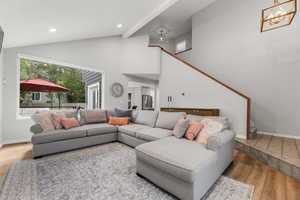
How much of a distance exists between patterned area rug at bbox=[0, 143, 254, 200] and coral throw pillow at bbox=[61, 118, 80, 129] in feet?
2.42

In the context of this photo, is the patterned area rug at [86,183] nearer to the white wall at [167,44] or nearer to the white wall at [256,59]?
the white wall at [256,59]

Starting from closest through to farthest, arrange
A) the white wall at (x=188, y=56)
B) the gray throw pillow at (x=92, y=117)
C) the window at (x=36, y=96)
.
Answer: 1. the gray throw pillow at (x=92, y=117)
2. the window at (x=36, y=96)
3. the white wall at (x=188, y=56)

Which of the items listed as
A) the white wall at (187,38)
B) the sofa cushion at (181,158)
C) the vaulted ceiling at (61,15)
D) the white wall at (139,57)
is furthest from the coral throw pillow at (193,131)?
the white wall at (187,38)

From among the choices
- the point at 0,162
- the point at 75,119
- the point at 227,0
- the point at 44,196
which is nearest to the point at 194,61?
the point at 227,0

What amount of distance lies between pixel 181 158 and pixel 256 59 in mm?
4400

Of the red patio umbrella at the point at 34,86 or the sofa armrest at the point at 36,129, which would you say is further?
the red patio umbrella at the point at 34,86

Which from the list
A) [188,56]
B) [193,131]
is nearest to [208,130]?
[193,131]

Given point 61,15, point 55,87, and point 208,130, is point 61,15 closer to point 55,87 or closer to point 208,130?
point 55,87

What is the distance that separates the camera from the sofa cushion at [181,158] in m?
1.35

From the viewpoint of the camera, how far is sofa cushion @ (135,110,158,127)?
355 cm

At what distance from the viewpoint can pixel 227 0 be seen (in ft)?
15.5

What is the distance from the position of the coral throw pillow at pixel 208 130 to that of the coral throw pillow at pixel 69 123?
283cm

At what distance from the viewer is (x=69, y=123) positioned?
311cm

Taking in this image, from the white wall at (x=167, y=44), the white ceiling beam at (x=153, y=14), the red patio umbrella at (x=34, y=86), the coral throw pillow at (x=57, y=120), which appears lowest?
the coral throw pillow at (x=57, y=120)
